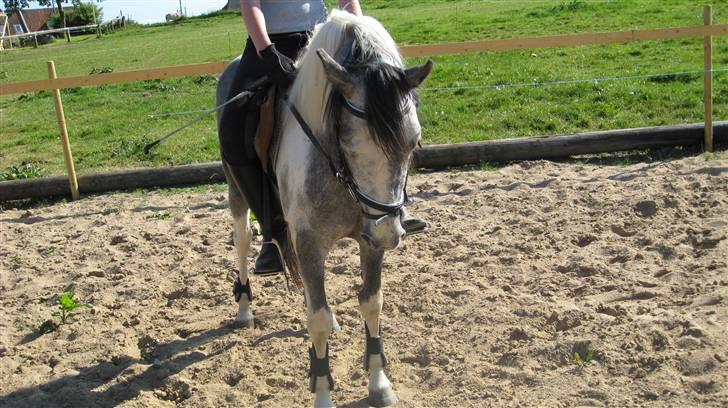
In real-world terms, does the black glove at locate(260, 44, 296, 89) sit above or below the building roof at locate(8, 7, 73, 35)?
below

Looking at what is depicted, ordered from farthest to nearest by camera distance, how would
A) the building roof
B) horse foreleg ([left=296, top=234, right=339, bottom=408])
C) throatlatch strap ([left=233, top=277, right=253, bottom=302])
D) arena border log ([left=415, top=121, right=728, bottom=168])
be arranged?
the building roof → arena border log ([left=415, top=121, right=728, bottom=168]) → throatlatch strap ([left=233, top=277, right=253, bottom=302]) → horse foreleg ([left=296, top=234, right=339, bottom=408])

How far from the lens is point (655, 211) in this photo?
605 cm

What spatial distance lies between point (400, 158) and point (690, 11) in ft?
46.7

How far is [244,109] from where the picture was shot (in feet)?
13.9

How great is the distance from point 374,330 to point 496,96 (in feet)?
24.0

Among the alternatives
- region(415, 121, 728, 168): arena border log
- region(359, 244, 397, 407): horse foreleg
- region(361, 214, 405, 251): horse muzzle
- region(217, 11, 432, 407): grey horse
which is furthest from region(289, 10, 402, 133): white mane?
region(415, 121, 728, 168): arena border log

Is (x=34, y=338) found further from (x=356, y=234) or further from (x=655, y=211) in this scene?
(x=655, y=211)

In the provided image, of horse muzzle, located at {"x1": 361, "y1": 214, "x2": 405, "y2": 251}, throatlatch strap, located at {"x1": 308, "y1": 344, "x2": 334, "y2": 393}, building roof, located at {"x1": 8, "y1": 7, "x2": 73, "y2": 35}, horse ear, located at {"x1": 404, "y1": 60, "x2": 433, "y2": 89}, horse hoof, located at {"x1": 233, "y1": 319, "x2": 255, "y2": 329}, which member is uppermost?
building roof, located at {"x1": 8, "y1": 7, "x2": 73, "y2": 35}

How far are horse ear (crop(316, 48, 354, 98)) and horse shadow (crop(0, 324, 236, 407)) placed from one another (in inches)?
87.0

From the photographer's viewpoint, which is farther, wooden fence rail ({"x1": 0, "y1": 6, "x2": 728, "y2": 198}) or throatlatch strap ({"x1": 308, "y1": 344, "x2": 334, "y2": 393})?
wooden fence rail ({"x1": 0, "y1": 6, "x2": 728, "y2": 198})

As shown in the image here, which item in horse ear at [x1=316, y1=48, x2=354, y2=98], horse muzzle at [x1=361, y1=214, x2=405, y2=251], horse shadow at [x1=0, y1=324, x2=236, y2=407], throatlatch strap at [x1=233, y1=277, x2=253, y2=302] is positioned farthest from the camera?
throatlatch strap at [x1=233, y1=277, x2=253, y2=302]

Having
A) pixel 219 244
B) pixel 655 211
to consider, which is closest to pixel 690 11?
pixel 655 211

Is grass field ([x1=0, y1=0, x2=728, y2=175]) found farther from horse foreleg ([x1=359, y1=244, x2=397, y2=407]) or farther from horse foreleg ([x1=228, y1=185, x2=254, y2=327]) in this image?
horse foreleg ([x1=359, y1=244, x2=397, y2=407])

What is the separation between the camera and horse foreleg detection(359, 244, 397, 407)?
3.95 m
